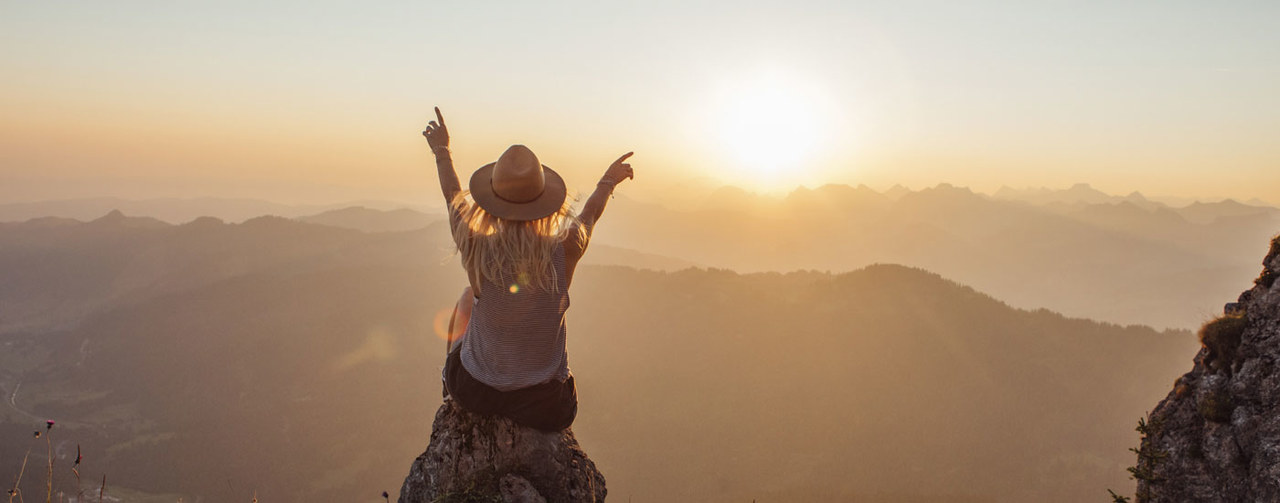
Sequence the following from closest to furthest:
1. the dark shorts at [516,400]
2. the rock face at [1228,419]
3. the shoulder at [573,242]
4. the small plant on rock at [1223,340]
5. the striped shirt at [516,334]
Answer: the striped shirt at [516,334] → the shoulder at [573,242] → the dark shorts at [516,400] → the rock face at [1228,419] → the small plant on rock at [1223,340]

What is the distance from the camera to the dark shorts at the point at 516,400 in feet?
21.1

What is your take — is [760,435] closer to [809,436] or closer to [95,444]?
[809,436]

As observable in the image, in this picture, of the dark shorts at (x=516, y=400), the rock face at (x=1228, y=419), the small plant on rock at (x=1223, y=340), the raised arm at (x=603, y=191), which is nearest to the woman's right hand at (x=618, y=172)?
the raised arm at (x=603, y=191)

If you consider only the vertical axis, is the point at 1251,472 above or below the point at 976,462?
above

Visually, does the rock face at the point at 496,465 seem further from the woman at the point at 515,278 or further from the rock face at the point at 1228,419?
the rock face at the point at 1228,419

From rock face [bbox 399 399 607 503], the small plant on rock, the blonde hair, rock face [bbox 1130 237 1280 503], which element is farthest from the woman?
the small plant on rock

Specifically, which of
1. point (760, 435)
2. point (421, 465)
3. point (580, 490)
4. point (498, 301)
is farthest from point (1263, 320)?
point (760, 435)

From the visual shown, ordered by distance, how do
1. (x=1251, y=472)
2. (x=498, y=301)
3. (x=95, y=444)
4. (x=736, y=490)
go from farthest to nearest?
(x=95, y=444) < (x=736, y=490) < (x=1251, y=472) < (x=498, y=301)

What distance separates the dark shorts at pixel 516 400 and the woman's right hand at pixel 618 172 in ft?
7.36

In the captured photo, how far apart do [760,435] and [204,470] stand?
167447mm

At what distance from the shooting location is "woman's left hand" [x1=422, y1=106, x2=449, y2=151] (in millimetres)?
6473

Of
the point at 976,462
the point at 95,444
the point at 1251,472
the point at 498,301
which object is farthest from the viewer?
the point at 95,444

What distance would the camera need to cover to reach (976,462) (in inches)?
7087

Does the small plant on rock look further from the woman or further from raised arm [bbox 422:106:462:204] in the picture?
raised arm [bbox 422:106:462:204]
